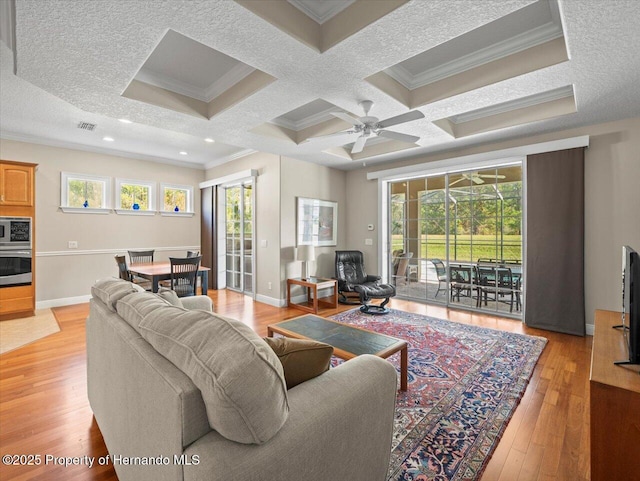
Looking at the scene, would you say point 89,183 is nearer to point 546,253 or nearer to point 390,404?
point 390,404

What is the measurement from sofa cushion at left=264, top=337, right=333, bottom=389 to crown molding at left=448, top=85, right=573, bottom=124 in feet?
11.9

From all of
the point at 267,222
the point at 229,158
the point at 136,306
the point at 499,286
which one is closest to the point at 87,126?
the point at 229,158

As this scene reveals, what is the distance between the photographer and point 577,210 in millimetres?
3762

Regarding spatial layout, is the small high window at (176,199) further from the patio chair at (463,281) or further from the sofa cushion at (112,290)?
the patio chair at (463,281)

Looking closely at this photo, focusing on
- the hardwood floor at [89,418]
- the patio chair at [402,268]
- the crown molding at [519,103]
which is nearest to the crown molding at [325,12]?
the crown molding at [519,103]

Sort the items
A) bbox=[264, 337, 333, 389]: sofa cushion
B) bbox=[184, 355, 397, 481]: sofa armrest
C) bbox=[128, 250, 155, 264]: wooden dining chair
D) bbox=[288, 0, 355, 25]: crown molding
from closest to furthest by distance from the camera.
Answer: bbox=[184, 355, 397, 481]: sofa armrest
bbox=[264, 337, 333, 389]: sofa cushion
bbox=[288, 0, 355, 25]: crown molding
bbox=[128, 250, 155, 264]: wooden dining chair

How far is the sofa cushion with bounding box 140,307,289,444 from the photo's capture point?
819mm

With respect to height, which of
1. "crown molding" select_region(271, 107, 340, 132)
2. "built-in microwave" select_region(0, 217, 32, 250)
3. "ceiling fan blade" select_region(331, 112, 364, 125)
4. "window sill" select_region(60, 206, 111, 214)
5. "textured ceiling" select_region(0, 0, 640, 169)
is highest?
"crown molding" select_region(271, 107, 340, 132)

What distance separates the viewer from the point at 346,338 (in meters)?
2.59

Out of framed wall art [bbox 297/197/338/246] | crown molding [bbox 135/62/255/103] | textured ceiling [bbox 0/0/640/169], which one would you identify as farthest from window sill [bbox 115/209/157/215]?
crown molding [bbox 135/62/255/103]

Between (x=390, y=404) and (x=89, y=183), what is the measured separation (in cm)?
633

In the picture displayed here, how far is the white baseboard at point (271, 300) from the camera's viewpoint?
16.8ft

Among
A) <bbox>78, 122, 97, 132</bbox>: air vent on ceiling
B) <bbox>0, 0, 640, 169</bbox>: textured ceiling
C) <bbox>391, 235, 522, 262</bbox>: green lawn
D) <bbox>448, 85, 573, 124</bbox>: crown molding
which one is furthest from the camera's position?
<bbox>391, 235, 522, 262</bbox>: green lawn

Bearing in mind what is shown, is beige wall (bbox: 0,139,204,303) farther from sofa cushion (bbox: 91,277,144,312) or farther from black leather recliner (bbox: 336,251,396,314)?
sofa cushion (bbox: 91,277,144,312)
